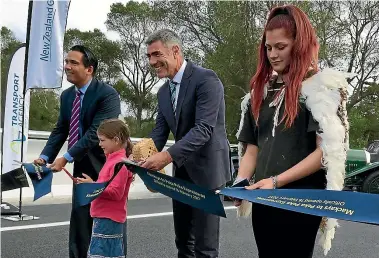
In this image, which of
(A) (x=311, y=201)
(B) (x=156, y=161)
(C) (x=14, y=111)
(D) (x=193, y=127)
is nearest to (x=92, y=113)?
(D) (x=193, y=127)

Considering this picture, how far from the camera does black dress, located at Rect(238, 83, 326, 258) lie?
7.31 feet

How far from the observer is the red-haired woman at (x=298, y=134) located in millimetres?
2182

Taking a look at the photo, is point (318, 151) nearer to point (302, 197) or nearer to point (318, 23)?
point (302, 197)

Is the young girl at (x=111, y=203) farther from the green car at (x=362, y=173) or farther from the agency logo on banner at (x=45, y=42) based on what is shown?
the green car at (x=362, y=173)

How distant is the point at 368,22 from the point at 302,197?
99.0 ft

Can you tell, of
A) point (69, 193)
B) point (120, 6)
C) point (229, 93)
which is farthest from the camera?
point (120, 6)

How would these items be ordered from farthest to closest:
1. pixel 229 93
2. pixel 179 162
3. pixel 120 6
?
pixel 120 6
pixel 229 93
pixel 179 162

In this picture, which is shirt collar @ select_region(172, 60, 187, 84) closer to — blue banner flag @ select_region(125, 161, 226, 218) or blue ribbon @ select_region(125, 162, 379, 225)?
blue banner flag @ select_region(125, 161, 226, 218)

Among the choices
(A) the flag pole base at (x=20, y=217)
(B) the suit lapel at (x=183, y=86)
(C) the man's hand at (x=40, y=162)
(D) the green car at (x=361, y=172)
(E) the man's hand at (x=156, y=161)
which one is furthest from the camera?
(D) the green car at (x=361, y=172)

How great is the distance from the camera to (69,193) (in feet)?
35.3

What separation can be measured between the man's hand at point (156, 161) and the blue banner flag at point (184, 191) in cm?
6

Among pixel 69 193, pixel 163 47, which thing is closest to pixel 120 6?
pixel 69 193

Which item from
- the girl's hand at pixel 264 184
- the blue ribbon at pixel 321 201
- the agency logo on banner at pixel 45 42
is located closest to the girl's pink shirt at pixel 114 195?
the blue ribbon at pixel 321 201

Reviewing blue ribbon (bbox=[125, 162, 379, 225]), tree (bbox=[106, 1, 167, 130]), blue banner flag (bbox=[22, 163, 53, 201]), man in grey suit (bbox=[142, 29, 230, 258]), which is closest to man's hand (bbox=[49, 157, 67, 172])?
blue banner flag (bbox=[22, 163, 53, 201])
